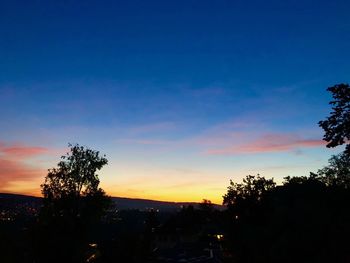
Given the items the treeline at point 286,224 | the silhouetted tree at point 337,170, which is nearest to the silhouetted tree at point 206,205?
the silhouetted tree at point 337,170

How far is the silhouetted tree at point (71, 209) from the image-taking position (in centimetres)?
4088

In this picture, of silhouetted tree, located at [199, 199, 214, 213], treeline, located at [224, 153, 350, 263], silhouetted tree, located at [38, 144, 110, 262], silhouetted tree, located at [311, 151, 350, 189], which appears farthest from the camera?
silhouetted tree, located at [199, 199, 214, 213]

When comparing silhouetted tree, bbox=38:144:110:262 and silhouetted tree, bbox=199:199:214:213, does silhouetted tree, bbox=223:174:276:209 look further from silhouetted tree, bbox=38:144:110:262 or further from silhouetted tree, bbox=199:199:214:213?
silhouetted tree, bbox=199:199:214:213

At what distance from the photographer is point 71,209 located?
43938mm

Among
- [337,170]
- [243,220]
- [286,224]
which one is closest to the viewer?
[286,224]

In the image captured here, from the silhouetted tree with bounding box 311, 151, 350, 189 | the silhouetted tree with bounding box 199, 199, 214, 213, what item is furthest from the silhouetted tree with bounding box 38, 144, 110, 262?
the silhouetted tree with bounding box 199, 199, 214, 213

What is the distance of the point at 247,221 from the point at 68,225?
63.1 feet

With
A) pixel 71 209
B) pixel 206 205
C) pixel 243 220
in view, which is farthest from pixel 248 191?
pixel 206 205

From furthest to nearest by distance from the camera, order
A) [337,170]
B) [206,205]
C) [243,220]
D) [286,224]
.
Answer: [206,205] → [337,170] → [243,220] → [286,224]

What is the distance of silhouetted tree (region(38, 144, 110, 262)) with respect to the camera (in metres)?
40.9

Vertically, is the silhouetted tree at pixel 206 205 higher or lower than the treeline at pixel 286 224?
higher

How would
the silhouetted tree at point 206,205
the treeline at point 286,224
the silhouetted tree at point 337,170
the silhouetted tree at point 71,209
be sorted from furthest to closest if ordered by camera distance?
the silhouetted tree at point 206,205, the silhouetted tree at point 337,170, the silhouetted tree at point 71,209, the treeline at point 286,224

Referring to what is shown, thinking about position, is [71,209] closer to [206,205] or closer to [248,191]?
[248,191]

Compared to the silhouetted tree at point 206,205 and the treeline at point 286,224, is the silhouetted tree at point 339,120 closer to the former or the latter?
the treeline at point 286,224
